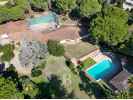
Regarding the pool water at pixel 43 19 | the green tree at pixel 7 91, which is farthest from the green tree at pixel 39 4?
the green tree at pixel 7 91

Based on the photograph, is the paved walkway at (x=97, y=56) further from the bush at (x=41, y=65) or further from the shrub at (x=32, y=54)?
the shrub at (x=32, y=54)

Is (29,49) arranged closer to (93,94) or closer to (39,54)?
(39,54)

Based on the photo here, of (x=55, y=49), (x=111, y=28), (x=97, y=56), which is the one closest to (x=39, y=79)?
(x=55, y=49)

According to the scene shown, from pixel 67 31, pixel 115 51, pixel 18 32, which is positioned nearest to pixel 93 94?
pixel 115 51

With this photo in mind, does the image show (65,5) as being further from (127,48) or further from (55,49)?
(127,48)

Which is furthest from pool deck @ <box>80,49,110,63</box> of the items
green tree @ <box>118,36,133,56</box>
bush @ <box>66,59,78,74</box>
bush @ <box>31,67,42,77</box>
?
bush @ <box>31,67,42,77</box>

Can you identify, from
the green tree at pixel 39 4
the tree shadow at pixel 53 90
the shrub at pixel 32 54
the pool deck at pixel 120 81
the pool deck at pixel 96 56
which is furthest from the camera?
the green tree at pixel 39 4

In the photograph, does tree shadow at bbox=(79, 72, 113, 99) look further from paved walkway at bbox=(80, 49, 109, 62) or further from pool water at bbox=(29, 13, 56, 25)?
pool water at bbox=(29, 13, 56, 25)
